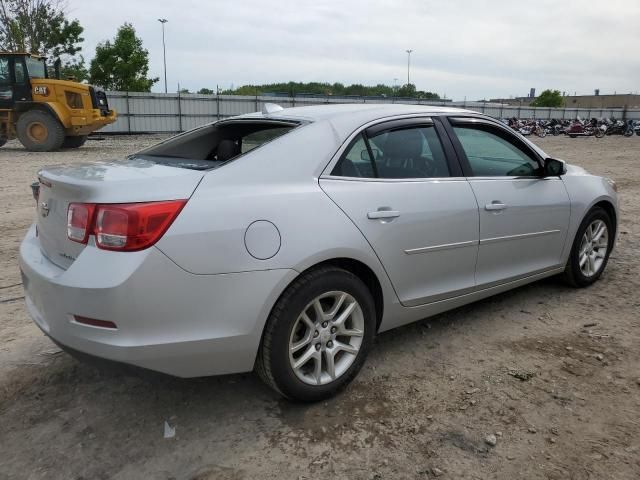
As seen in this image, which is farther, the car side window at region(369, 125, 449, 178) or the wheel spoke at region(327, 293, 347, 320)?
the car side window at region(369, 125, 449, 178)

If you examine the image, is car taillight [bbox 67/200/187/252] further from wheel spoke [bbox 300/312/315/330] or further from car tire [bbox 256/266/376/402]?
wheel spoke [bbox 300/312/315/330]

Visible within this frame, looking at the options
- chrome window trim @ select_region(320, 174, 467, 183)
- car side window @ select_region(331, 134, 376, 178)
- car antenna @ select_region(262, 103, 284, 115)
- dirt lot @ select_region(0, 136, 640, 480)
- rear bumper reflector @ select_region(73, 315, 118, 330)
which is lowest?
dirt lot @ select_region(0, 136, 640, 480)

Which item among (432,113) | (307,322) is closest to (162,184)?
(307,322)

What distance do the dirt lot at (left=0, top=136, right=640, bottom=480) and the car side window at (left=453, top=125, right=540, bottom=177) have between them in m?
1.09

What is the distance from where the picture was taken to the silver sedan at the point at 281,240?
89.6 inches

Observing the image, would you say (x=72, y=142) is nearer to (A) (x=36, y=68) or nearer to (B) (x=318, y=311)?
(A) (x=36, y=68)

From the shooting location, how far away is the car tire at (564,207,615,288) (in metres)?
4.37

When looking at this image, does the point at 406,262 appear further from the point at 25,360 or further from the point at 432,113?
the point at 25,360

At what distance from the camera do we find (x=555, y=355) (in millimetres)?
3377

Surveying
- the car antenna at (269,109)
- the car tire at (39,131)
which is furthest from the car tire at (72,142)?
the car antenna at (269,109)

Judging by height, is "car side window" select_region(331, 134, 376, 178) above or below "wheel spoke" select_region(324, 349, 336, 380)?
above

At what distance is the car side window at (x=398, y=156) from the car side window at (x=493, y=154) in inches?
10.4

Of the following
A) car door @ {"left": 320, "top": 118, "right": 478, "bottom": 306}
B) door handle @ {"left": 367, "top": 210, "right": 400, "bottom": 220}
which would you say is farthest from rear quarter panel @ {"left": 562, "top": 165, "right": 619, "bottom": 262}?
door handle @ {"left": 367, "top": 210, "right": 400, "bottom": 220}

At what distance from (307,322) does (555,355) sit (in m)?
1.72
